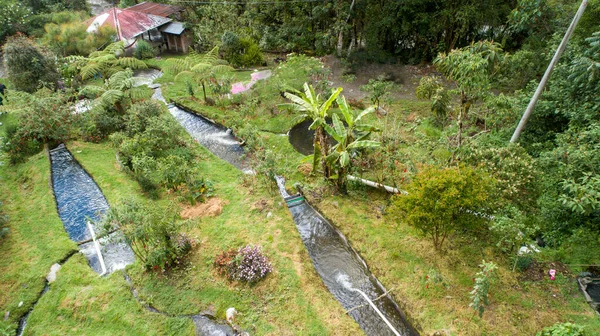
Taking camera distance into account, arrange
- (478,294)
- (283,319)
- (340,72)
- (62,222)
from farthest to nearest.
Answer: (340,72) < (62,222) < (283,319) < (478,294)

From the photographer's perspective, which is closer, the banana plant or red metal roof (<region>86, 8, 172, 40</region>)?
the banana plant

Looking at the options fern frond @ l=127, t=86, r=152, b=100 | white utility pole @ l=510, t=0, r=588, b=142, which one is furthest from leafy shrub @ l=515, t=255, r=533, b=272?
fern frond @ l=127, t=86, r=152, b=100

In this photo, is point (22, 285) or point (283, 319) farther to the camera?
point (22, 285)

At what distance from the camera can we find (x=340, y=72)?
21141mm

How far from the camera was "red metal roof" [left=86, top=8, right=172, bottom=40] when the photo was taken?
2400 centimetres

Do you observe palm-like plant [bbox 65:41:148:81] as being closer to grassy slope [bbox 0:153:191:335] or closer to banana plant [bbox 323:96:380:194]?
grassy slope [bbox 0:153:191:335]

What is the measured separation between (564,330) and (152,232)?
375 inches

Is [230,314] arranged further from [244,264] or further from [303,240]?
[303,240]

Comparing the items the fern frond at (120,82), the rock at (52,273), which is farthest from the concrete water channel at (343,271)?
the rock at (52,273)

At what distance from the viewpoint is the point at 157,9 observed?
2741 centimetres

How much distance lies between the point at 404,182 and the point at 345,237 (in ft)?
9.92

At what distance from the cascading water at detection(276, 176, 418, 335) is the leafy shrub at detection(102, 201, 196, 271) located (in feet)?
12.4

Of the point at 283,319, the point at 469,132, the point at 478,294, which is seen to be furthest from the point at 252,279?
the point at 469,132

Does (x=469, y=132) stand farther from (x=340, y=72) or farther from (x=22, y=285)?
(x=22, y=285)
